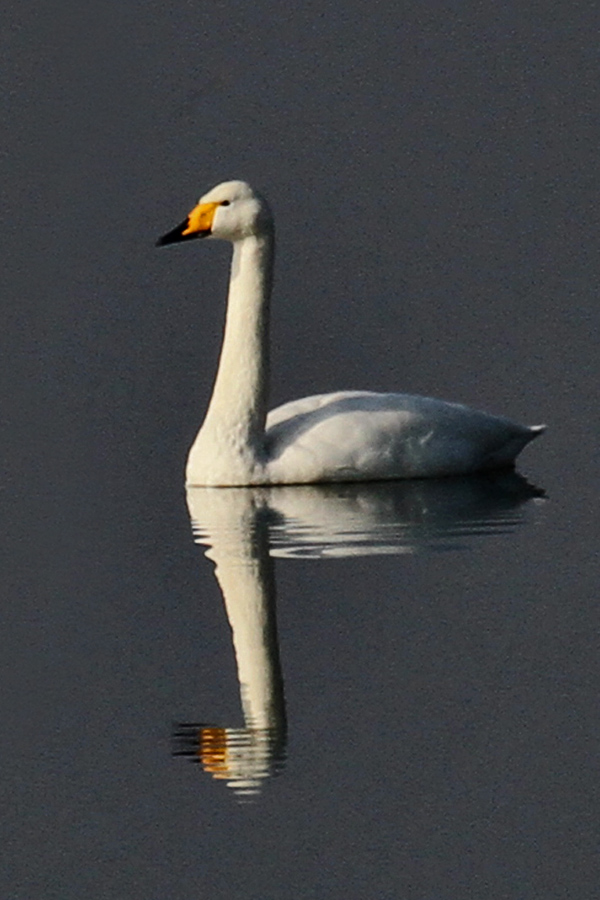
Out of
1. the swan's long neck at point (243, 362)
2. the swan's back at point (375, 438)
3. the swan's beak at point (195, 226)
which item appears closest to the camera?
the swan's back at point (375, 438)

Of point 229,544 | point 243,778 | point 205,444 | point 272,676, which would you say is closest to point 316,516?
point 229,544

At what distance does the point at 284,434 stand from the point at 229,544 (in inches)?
109

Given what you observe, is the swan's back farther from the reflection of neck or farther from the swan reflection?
the reflection of neck

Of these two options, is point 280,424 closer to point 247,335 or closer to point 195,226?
point 247,335

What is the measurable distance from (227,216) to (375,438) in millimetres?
1771

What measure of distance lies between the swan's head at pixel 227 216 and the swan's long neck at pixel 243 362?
0.09 metres

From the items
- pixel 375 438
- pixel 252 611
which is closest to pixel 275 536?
pixel 252 611

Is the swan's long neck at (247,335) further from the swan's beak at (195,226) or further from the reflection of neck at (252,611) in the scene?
the reflection of neck at (252,611)

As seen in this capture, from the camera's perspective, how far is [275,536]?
13.9 metres

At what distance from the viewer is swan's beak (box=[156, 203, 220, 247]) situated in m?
16.8

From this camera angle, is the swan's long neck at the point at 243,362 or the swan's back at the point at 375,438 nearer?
the swan's back at the point at 375,438

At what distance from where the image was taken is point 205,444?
16609 mm

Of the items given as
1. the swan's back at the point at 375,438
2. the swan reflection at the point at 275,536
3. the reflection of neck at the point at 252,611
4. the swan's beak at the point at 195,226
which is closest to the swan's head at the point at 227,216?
the swan's beak at the point at 195,226

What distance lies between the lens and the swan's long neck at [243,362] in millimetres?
16469
